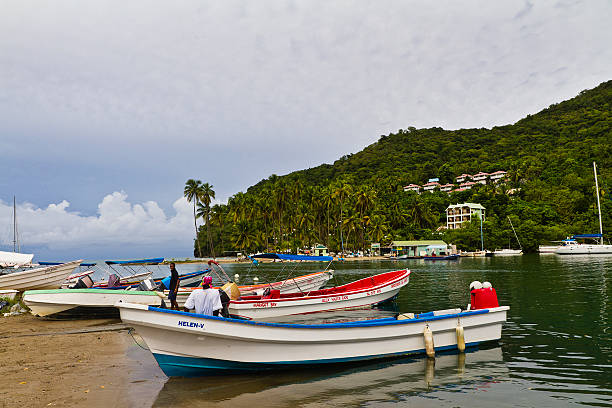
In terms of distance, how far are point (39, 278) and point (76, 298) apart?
1003 centimetres

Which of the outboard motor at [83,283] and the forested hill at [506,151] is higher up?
the forested hill at [506,151]

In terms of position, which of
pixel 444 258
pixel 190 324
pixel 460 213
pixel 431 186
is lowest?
pixel 444 258

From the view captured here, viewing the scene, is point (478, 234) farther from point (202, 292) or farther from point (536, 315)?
Answer: point (202, 292)

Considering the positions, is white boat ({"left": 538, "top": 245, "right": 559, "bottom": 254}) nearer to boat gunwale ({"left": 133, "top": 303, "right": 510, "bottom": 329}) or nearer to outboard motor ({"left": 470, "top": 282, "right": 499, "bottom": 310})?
outboard motor ({"left": 470, "top": 282, "right": 499, "bottom": 310})

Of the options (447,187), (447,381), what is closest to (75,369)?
(447,381)

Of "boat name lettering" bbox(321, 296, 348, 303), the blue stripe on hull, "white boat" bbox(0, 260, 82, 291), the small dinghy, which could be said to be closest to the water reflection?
the blue stripe on hull

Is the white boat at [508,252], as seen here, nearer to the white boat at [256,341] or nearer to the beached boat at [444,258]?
the beached boat at [444,258]

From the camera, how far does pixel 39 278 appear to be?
965 inches

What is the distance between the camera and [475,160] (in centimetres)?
15988

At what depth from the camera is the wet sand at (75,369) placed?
7793 millimetres

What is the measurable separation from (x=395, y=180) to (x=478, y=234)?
151 feet

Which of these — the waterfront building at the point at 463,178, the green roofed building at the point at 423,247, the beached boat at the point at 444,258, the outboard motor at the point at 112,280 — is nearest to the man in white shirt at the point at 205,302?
the outboard motor at the point at 112,280

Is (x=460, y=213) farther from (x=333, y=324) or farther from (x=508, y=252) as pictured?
(x=333, y=324)

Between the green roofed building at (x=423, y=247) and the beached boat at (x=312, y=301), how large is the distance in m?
72.0
